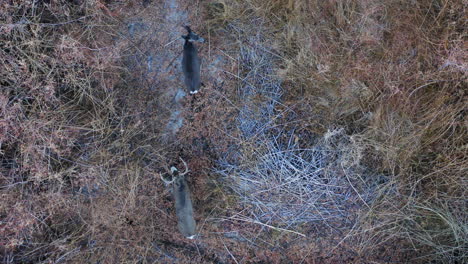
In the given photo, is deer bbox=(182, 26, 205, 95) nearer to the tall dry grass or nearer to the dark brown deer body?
the tall dry grass

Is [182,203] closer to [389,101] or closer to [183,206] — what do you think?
[183,206]

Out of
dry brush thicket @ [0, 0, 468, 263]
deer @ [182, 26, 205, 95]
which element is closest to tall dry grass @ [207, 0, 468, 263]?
dry brush thicket @ [0, 0, 468, 263]

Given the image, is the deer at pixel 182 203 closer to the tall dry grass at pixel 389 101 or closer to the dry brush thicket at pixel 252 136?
the dry brush thicket at pixel 252 136

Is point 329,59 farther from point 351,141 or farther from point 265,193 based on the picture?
point 265,193

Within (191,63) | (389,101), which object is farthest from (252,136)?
(389,101)

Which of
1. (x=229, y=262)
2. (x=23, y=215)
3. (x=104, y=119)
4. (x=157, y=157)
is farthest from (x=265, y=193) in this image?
(x=23, y=215)

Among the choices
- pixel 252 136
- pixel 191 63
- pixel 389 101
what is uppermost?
pixel 191 63
